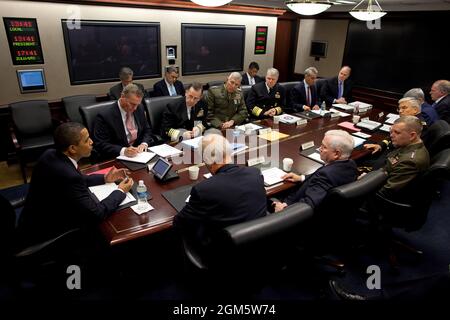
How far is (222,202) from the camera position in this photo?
1543 millimetres

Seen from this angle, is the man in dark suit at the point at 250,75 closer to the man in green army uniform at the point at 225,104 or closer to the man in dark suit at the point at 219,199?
the man in green army uniform at the point at 225,104

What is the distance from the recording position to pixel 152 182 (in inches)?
86.2

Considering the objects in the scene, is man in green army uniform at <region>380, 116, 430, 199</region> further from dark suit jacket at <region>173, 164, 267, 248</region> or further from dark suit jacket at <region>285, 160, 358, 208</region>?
dark suit jacket at <region>173, 164, 267, 248</region>

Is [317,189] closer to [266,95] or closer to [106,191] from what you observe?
[106,191]

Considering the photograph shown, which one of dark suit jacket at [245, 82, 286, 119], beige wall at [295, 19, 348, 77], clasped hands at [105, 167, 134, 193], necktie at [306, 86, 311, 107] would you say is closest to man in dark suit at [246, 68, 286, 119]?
dark suit jacket at [245, 82, 286, 119]

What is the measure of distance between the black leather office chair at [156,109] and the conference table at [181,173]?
2.94 ft

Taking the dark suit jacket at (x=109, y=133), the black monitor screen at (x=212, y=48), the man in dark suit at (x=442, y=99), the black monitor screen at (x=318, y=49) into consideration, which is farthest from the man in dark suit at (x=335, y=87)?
the dark suit jacket at (x=109, y=133)

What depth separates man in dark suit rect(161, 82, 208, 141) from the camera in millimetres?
3283

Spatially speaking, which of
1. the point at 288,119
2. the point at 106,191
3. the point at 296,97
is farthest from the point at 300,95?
the point at 106,191

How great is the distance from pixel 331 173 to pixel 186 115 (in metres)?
2.00

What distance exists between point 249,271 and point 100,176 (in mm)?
1231

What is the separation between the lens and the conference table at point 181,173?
1.70 m

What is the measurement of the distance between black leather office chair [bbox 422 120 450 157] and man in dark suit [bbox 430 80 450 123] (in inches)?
42.0
